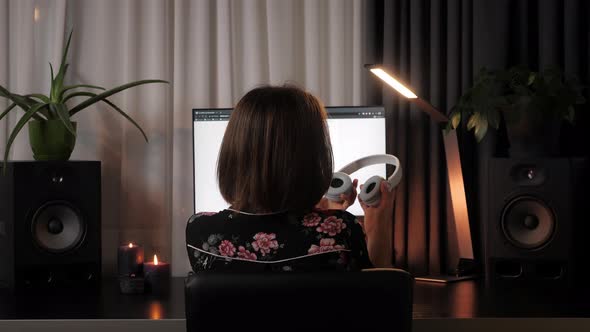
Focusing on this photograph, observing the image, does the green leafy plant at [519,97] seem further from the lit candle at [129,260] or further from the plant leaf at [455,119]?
the lit candle at [129,260]

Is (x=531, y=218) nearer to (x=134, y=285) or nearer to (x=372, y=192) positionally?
(x=372, y=192)

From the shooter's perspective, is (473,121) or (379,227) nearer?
(379,227)

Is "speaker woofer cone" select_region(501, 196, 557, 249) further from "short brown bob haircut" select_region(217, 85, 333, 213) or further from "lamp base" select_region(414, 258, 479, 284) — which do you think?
"short brown bob haircut" select_region(217, 85, 333, 213)

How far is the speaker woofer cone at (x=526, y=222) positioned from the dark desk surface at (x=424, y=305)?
0.13 m

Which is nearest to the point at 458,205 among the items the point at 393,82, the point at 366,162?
the point at 366,162

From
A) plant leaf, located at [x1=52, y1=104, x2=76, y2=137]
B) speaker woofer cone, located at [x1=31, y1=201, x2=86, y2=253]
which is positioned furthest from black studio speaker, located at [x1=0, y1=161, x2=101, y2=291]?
plant leaf, located at [x1=52, y1=104, x2=76, y2=137]

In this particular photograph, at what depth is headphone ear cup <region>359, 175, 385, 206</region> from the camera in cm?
190

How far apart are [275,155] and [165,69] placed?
3.86ft

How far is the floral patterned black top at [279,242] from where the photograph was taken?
129 centimetres

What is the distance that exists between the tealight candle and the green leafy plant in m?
0.94

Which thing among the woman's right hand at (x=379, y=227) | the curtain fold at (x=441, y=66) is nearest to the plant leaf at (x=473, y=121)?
the curtain fold at (x=441, y=66)

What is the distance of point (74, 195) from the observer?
6.82 ft

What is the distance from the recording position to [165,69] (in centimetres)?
238

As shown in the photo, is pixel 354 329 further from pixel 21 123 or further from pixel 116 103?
pixel 116 103
